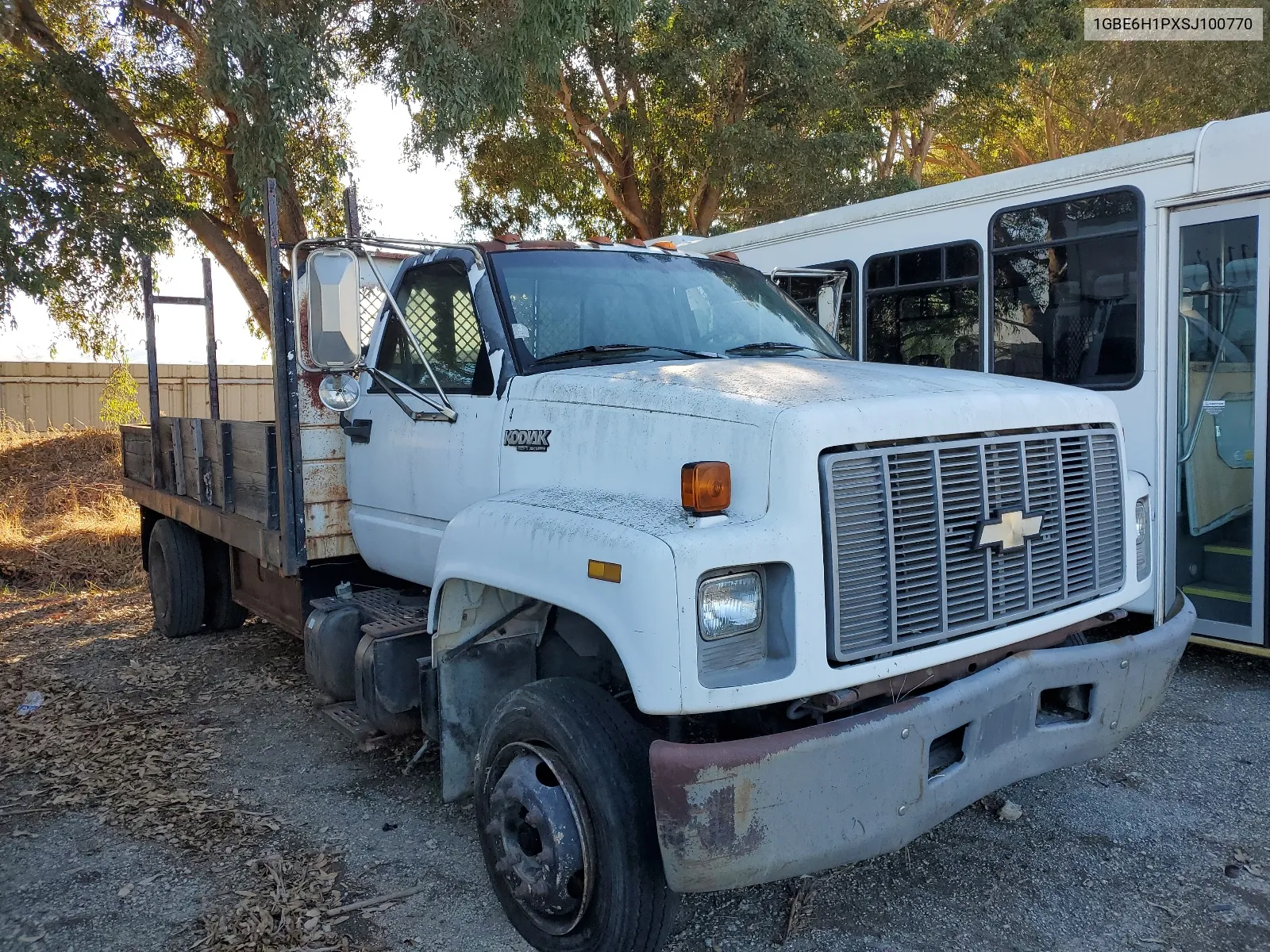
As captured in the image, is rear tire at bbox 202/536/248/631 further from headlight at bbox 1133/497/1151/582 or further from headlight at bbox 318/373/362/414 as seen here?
headlight at bbox 1133/497/1151/582

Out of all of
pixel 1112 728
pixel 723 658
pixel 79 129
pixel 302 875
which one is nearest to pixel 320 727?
pixel 302 875

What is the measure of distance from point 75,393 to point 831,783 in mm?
21950

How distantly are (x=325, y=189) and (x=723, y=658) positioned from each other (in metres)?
12.9

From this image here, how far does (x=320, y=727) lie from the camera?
5.54 m

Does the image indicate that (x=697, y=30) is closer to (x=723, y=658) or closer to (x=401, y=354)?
(x=401, y=354)

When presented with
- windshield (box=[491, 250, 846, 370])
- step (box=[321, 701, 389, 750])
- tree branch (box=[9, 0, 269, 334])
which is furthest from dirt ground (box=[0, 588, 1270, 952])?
tree branch (box=[9, 0, 269, 334])

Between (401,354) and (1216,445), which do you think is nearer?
(401,354)

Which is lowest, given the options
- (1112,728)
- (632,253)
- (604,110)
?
(1112,728)

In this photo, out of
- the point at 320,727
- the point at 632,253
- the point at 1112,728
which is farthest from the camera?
the point at 320,727

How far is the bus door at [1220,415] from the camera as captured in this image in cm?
589

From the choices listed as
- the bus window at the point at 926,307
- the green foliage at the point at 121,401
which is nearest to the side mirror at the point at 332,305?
the bus window at the point at 926,307

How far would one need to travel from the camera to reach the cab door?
164 inches

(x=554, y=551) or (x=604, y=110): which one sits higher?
(x=604, y=110)

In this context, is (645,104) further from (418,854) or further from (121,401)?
(418,854)
